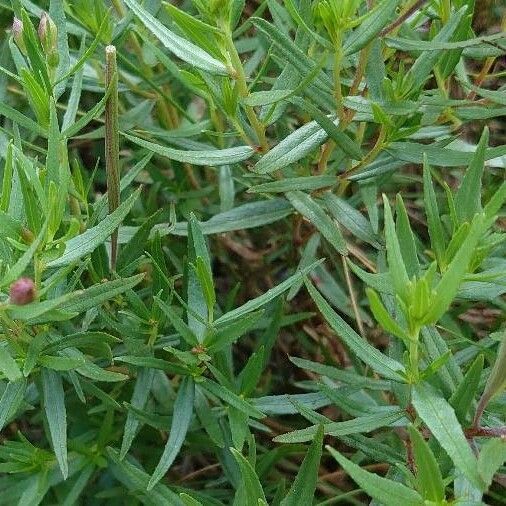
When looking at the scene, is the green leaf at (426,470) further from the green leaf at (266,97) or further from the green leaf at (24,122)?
the green leaf at (24,122)

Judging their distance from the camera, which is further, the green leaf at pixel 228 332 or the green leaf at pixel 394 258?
the green leaf at pixel 228 332

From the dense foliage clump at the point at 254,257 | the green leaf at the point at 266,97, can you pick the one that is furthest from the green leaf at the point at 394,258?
the green leaf at the point at 266,97

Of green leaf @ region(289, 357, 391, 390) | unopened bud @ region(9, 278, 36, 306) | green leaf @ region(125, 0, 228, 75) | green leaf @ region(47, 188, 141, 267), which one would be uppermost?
green leaf @ region(125, 0, 228, 75)

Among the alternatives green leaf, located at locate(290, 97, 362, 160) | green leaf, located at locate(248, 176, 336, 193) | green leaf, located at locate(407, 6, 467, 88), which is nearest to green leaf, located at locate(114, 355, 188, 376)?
green leaf, located at locate(248, 176, 336, 193)

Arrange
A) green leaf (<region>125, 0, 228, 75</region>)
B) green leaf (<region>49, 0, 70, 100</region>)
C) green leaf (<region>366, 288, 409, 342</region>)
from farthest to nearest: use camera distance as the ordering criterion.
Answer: green leaf (<region>49, 0, 70, 100</region>) → green leaf (<region>125, 0, 228, 75</region>) → green leaf (<region>366, 288, 409, 342</region>)

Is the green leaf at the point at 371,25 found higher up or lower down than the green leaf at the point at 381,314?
higher up

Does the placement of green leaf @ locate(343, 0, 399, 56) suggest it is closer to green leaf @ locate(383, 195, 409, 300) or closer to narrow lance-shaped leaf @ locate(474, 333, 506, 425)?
green leaf @ locate(383, 195, 409, 300)

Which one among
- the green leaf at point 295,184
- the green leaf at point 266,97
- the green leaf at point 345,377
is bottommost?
the green leaf at point 345,377

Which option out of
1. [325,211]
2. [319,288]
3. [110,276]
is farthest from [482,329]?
[110,276]
